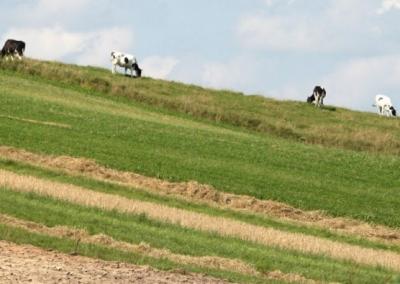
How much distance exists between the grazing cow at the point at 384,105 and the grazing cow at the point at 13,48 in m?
26.3

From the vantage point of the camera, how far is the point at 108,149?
122ft

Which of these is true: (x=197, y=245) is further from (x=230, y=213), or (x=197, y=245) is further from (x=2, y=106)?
(x=2, y=106)

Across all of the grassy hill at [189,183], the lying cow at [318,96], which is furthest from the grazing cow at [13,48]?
the lying cow at [318,96]

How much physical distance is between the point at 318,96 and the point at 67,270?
58.2 meters

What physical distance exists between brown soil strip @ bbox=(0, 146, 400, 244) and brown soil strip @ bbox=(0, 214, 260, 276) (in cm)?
1052

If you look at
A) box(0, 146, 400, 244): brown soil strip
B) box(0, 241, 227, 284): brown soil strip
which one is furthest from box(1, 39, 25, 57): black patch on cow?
box(0, 241, 227, 284): brown soil strip

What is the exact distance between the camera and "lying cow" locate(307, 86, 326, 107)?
7275 cm

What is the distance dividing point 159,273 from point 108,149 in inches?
820

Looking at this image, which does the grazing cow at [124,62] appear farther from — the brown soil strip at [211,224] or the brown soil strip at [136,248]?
the brown soil strip at [136,248]

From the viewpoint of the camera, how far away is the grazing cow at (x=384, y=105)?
251 ft

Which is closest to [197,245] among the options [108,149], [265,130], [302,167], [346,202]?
[346,202]

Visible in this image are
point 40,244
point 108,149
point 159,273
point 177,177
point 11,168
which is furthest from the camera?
point 108,149

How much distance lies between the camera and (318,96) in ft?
239

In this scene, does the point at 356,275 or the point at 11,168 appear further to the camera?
the point at 11,168
